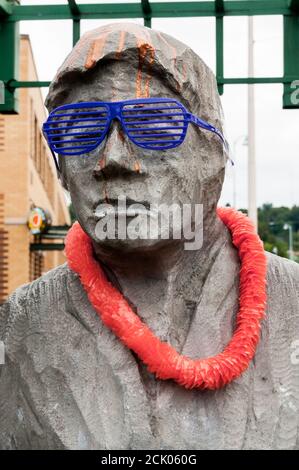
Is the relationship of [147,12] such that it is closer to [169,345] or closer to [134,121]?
[134,121]

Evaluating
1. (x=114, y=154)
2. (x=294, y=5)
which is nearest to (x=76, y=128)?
(x=114, y=154)

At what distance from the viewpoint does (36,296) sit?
9.36 feet

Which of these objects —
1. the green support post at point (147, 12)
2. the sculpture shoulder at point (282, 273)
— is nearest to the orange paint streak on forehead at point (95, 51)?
the sculpture shoulder at point (282, 273)

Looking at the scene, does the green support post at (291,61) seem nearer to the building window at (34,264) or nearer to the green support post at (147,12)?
the green support post at (147,12)

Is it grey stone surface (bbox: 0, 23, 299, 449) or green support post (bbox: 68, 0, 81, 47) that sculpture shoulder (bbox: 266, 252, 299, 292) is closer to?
grey stone surface (bbox: 0, 23, 299, 449)

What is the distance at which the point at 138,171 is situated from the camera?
2.46 metres

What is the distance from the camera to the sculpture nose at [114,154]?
2443mm

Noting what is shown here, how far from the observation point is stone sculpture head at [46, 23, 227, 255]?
247 centimetres

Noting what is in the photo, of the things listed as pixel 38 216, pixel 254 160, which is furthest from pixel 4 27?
pixel 38 216
